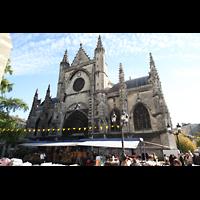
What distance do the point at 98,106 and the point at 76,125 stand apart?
5133 millimetres

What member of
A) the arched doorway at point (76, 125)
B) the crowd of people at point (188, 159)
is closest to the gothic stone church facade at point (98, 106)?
the arched doorway at point (76, 125)

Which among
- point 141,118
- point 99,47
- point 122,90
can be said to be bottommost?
point 141,118

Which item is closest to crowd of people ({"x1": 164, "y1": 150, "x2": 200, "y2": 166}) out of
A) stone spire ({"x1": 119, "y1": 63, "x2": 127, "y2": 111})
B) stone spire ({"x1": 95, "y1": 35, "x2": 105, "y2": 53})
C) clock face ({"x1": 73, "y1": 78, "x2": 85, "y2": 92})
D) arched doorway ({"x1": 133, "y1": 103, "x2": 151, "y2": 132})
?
arched doorway ({"x1": 133, "y1": 103, "x2": 151, "y2": 132})

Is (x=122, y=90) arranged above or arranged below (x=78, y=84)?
below

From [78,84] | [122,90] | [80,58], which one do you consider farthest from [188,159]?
[80,58]

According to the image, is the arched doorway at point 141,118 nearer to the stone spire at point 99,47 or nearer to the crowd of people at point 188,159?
the crowd of people at point 188,159

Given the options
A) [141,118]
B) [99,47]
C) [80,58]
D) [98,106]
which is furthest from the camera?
[80,58]

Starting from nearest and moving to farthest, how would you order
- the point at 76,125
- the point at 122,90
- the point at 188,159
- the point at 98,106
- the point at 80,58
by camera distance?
the point at 188,159 → the point at 122,90 → the point at 98,106 → the point at 76,125 → the point at 80,58

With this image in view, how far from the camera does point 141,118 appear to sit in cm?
1664

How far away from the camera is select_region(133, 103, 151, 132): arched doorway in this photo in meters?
16.1

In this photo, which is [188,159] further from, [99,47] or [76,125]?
[99,47]

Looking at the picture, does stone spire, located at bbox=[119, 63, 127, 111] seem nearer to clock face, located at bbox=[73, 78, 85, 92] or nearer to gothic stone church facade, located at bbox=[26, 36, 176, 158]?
gothic stone church facade, located at bbox=[26, 36, 176, 158]
